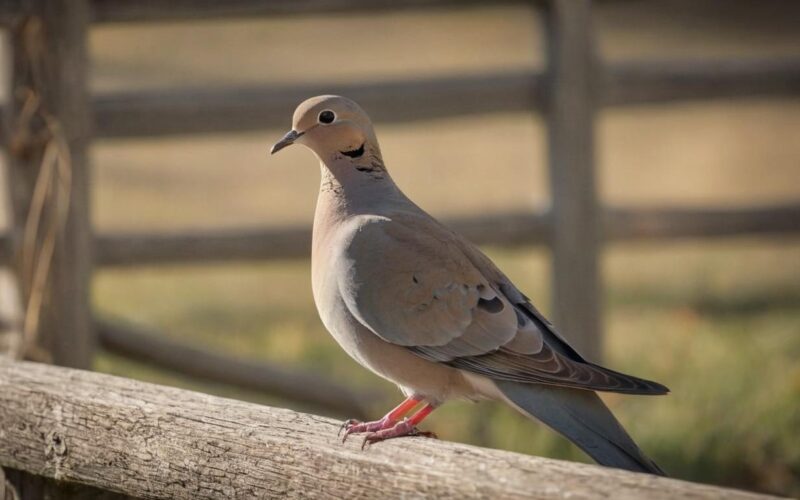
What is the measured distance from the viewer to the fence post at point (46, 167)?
429cm

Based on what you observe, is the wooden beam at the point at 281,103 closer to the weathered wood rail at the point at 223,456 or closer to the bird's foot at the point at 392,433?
the weathered wood rail at the point at 223,456

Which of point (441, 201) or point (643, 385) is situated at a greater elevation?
point (441, 201)

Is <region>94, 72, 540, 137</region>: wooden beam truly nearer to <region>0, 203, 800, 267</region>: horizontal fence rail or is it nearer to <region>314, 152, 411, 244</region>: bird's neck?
<region>0, 203, 800, 267</region>: horizontal fence rail

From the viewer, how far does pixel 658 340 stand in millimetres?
6363

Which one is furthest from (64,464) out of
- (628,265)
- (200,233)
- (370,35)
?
(370,35)

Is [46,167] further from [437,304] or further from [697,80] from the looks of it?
[697,80]

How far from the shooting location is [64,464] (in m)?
2.71

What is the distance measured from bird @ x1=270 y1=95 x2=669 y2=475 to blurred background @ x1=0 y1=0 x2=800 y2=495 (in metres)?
2.21

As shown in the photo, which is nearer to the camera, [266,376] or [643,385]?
[643,385]

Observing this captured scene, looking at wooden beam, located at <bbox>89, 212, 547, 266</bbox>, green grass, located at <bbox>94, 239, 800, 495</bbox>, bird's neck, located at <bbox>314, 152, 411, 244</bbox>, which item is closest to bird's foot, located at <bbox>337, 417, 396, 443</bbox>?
bird's neck, located at <bbox>314, 152, 411, 244</bbox>

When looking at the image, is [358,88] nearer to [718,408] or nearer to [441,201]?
[718,408]

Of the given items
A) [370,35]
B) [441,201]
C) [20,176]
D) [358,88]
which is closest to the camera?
[20,176]

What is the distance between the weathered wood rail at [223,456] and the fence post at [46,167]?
1415 mm

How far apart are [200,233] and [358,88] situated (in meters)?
0.90
